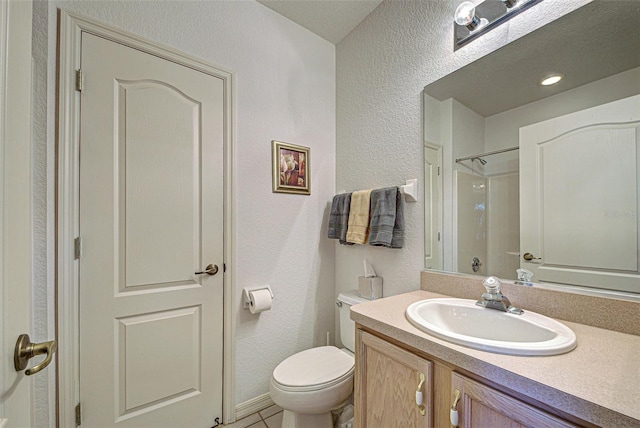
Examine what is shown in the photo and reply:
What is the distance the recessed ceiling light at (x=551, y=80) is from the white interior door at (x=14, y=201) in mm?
1615

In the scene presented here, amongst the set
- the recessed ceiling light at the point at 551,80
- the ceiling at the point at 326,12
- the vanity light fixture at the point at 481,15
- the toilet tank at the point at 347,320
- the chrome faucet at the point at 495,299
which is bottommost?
the toilet tank at the point at 347,320

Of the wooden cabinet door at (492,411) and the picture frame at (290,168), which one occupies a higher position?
the picture frame at (290,168)

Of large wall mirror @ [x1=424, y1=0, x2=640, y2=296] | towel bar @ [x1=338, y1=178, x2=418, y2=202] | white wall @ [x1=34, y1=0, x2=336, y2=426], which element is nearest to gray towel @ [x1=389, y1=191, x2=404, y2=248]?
towel bar @ [x1=338, y1=178, x2=418, y2=202]

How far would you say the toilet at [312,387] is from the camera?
1.26m

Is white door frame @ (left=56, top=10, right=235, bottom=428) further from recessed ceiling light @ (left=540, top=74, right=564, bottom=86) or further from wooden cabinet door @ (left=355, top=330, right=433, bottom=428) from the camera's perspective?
recessed ceiling light @ (left=540, top=74, right=564, bottom=86)

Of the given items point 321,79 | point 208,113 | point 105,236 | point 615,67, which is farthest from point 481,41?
point 105,236

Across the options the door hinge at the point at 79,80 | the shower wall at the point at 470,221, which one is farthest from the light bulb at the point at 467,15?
the door hinge at the point at 79,80

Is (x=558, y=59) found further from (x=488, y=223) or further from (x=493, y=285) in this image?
(x=493, y=285)

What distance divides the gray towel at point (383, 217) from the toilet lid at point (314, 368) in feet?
2.25

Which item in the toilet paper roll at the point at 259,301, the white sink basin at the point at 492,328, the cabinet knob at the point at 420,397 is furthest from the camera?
the toilet paper roll at the point at 259,301

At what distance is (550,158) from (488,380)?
2.89 ft

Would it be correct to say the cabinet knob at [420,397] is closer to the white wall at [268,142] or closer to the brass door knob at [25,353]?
the brass door knob at [25,353]

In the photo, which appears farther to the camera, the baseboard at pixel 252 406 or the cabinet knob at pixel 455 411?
the baseboard at pixel 252 406

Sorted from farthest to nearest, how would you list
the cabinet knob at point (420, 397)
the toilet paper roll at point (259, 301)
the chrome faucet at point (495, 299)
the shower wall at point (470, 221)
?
the toilet paper roll at point (259, 301) < the shower wall at point (470, 221) < the chrome faucet at point (495, 299) < the cabinet knob at point (420, 397)
